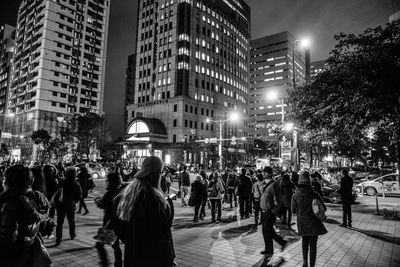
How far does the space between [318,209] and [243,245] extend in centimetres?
267

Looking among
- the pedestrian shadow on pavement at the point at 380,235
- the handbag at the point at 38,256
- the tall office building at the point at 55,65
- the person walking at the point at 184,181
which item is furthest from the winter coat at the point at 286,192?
the tall office building at the point at 55,65

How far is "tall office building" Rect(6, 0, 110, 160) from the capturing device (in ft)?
286

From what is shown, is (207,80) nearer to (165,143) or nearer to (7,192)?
(165,143)

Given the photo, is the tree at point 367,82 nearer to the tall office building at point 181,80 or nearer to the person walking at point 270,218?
the person walking at point 270,218

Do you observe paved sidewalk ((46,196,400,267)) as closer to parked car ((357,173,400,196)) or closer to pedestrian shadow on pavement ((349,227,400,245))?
pedestrian shadow on pavement ((349,227,400,245))

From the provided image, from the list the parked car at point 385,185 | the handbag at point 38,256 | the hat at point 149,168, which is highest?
the hat at point 149,168

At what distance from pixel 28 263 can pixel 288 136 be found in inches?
865

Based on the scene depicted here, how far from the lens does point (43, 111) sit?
85750 mm

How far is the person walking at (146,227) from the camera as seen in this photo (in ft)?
8.71

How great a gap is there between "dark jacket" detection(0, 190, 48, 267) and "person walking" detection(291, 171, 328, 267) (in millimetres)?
4794

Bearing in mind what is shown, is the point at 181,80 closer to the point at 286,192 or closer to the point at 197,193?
the point at 197,193

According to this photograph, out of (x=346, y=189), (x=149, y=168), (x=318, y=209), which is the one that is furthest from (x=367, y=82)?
(x=149, y=168)

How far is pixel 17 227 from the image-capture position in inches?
121

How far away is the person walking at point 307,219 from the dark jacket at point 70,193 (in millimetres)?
5697
